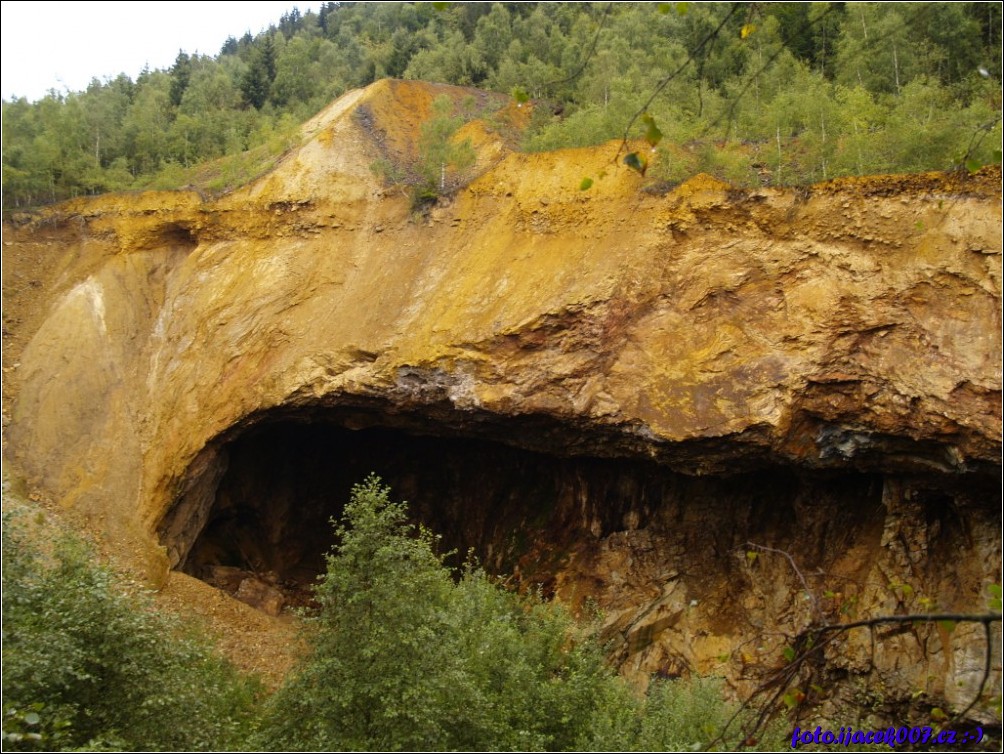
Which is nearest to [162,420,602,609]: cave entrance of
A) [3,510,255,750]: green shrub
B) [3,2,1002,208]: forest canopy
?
[3,2,1002,208]: forest canopy

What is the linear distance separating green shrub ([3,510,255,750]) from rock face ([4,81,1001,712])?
5535 mm

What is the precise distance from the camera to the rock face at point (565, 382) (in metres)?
13.6

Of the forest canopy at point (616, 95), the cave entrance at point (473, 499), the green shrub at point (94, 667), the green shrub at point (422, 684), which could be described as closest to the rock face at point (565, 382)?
the cave entrance at point (473, 499)

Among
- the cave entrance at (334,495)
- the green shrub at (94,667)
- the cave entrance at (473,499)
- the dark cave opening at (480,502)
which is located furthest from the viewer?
the cave entrance at (334,495)

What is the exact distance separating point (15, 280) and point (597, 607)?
47.4 ft

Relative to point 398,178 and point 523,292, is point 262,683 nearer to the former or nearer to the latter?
point 523,292

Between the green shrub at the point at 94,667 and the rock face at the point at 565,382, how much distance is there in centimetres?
554

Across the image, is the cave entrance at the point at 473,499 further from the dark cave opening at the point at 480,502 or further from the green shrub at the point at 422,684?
the green shrub at the point at 422,684

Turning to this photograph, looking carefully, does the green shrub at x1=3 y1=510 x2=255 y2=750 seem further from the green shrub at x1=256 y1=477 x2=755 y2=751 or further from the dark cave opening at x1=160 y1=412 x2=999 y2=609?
the dark cave opening at x1=160 y1=412 x2=999 y2=609

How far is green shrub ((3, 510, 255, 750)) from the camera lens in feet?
32.0

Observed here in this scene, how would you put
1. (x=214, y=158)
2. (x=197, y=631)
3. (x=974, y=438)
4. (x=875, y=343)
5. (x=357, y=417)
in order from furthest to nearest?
(x=214, y=158) → (x=357, y=417) → (x=197, y=631) → (x=875, y=343) → (x=974, y=438)

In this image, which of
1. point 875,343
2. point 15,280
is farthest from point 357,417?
point 875,343

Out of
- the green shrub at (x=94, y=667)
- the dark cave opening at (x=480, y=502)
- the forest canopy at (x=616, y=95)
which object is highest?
the forest canopy at (x=616, y=95)

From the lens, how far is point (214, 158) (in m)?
24.5
